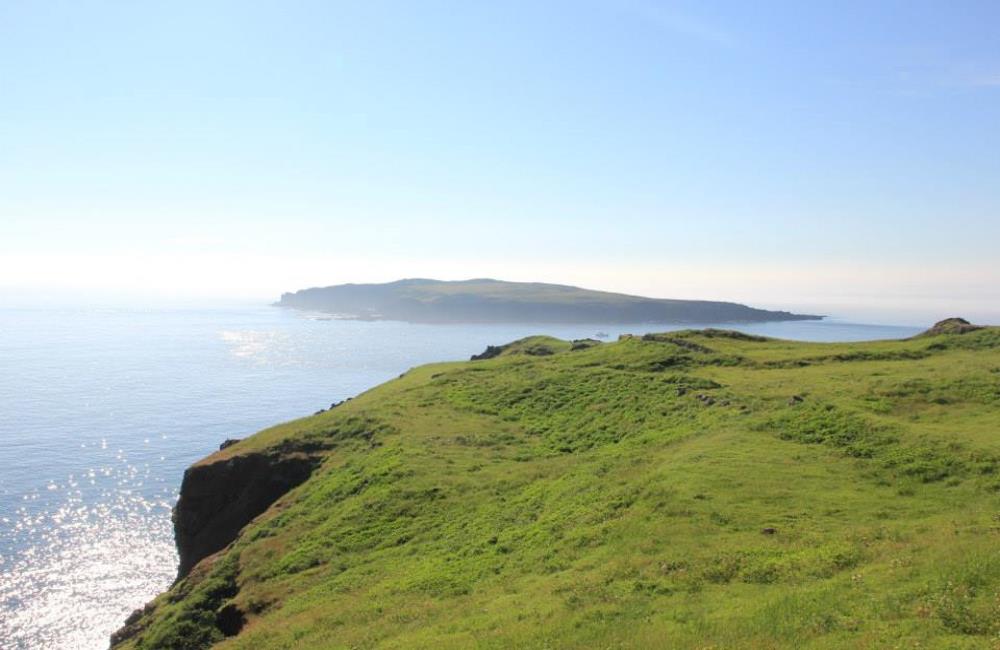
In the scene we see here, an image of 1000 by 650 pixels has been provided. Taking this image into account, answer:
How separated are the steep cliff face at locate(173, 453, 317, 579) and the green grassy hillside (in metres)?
1.10

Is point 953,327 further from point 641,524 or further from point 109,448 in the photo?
point 109,448

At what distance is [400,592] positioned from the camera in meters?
21.3

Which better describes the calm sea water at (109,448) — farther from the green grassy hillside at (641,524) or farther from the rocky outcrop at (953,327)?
the rocky outcrop at (953,327)

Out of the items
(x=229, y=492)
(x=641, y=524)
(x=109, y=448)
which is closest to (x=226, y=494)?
(x=229, y=492)

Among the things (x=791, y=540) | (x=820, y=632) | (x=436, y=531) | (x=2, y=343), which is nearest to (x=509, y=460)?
(x=436, y=531)

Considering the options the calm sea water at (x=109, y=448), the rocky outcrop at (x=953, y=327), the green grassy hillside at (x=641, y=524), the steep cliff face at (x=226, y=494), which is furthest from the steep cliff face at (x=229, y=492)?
the rocky outcrop at (x=953, y=327)

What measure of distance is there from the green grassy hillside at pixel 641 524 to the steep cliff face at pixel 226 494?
1.10 meters

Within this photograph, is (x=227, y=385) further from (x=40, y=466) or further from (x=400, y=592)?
(x=400, y=592)

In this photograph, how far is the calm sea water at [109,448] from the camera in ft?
148

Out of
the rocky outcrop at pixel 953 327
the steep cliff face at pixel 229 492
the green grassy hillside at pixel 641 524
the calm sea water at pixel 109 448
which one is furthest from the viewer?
the rocky outcrop at pixel 953 327

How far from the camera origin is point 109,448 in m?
81.1

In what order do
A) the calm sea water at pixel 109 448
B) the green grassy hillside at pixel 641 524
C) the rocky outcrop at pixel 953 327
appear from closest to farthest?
the green grassy hillside at pixel 641 524, the calm sea water at pixel 109 448, the rocky outcrop at pixel 953 327

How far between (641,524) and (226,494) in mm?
29228

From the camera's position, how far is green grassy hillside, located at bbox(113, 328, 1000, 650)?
573 inches
